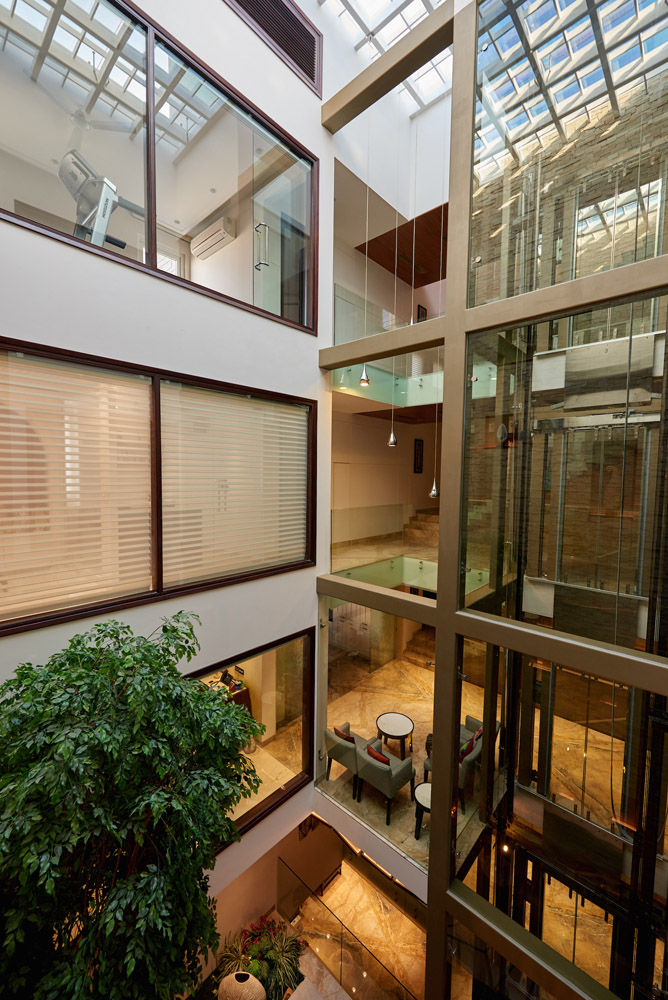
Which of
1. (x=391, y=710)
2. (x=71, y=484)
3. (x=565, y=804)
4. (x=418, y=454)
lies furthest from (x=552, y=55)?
(x=391, y=710)

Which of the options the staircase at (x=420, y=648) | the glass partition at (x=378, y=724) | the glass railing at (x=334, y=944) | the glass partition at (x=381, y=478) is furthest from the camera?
the staircase at (x=420, y=648)

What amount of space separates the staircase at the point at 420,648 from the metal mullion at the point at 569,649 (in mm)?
5792

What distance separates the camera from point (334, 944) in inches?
227

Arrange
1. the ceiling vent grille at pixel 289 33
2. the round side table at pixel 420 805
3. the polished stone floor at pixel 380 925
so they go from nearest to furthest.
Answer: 1. the ceiling vent grille at pixel 289 33
2. the round side table at pixel 420 805
3. the polished stone floor at pixel 380 925

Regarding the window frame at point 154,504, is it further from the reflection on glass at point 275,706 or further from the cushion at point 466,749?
the cushion at point 466,749

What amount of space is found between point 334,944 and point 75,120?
983 centimetres

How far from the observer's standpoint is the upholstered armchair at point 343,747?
5.27 metres

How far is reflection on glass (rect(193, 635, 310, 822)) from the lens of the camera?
4.46 m

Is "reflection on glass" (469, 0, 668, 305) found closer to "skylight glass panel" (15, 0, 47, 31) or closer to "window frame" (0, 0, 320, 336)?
"window frame" (0, 0, 320, 336)

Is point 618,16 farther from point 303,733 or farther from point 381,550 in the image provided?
point 303,733

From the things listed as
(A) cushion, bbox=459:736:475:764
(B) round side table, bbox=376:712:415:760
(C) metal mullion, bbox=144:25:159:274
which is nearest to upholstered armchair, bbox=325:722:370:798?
(B) round side table, bbox=376:712:415:760

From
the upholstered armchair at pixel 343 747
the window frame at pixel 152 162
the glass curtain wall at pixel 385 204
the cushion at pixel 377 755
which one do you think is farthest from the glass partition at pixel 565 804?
the glass curtain wall at pixel 385 204

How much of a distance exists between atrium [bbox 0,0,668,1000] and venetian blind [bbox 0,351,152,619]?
0.8 inches

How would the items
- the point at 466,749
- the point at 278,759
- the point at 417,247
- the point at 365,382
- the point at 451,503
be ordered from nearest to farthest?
the point at 451,503
the point at 466,749
the point at 278,759
the point at 365,382
the point at 417,247
